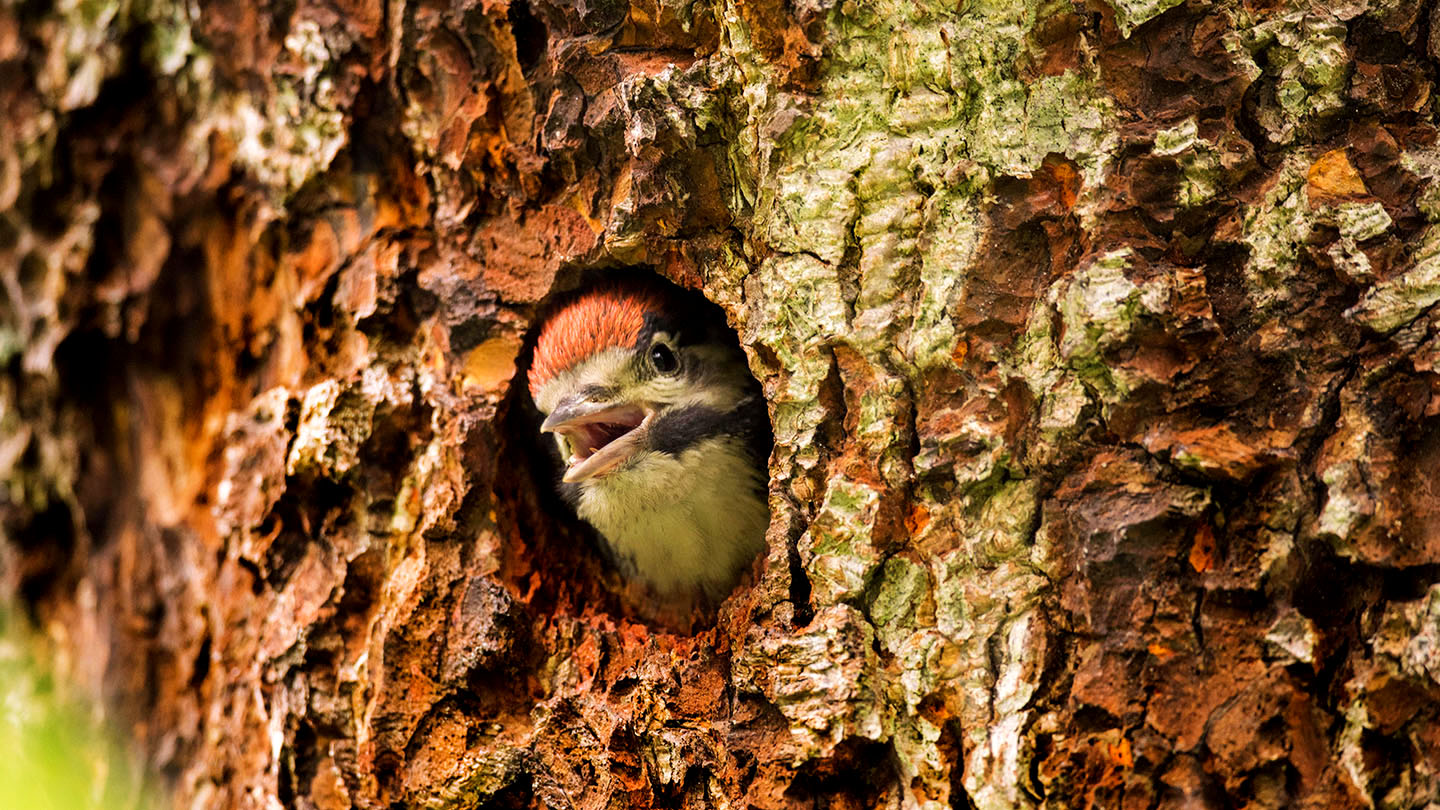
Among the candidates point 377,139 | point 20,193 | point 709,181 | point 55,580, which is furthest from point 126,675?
point 709,181

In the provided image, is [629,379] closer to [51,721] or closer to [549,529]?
[549,529]

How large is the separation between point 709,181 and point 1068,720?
130 cm

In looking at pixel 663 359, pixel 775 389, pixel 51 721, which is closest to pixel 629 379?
pixel 663 359

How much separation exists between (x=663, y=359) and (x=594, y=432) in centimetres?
28

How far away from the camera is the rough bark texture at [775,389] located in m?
1.94

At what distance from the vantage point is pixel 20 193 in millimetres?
3203

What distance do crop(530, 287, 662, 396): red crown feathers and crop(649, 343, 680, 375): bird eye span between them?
0.27ft

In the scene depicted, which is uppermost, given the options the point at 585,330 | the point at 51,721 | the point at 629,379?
the point at 585,330

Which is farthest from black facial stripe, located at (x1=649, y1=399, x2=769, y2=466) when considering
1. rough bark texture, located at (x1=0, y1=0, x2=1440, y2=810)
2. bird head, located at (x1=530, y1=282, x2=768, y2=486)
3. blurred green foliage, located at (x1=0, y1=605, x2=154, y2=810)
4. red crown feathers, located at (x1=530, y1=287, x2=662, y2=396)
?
blurred green foliage, located at (x1=0, y1=605, x2=154, y2=810)

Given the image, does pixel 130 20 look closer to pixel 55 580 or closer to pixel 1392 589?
pixel 55 580

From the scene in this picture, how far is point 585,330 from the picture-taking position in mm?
2986

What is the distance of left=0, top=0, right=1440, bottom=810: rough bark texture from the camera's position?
194cm

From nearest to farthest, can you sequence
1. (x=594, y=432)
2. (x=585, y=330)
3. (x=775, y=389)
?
(x=775, y=389) < (x=585, y=330) < (x=594, y=432)

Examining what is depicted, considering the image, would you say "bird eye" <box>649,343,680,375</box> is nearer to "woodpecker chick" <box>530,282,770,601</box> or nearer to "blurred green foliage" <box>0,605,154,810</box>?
"woodpecker chick" <box>530,282,770,601</box>
